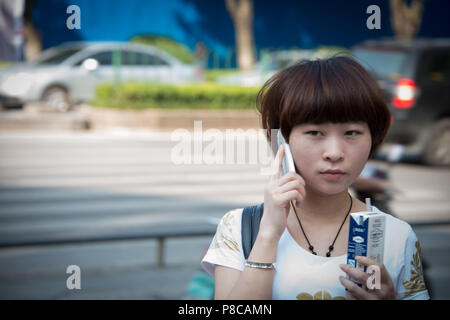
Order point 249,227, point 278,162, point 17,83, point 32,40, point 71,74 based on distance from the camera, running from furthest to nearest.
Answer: point 32,40, point 17,83, point 71,74, point 249,227, point 278,162

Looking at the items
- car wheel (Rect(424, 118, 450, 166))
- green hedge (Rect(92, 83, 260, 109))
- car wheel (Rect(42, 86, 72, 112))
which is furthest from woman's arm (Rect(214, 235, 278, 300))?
car wheel (Rect(42, 86, 72, 112))

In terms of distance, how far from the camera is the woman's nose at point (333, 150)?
1592 mm

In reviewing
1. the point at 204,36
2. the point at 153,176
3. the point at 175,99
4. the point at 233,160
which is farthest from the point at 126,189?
the point at 204,36

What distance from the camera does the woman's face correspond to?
1.61 m

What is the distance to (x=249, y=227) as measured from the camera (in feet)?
5.62

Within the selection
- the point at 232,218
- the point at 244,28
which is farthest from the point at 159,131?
the point at 232,218

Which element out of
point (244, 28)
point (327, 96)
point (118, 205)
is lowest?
point (118, 205)

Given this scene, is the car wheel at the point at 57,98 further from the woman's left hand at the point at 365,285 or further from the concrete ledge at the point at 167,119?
the woman's left hand at the point at 365,285

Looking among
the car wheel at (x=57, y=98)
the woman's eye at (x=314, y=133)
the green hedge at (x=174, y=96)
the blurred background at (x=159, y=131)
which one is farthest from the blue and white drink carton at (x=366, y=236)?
the car wheel at (x=57, y=98)

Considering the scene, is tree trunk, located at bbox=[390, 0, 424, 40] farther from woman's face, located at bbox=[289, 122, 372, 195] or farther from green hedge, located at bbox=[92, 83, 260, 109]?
woman's face, located at bbox=[289, 122, 372, 195]

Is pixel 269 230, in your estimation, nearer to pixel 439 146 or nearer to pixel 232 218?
pixel 232 218

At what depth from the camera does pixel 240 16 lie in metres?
19.4

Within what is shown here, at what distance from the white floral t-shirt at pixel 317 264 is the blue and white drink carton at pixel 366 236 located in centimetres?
13

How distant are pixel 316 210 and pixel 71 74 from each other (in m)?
15.4
